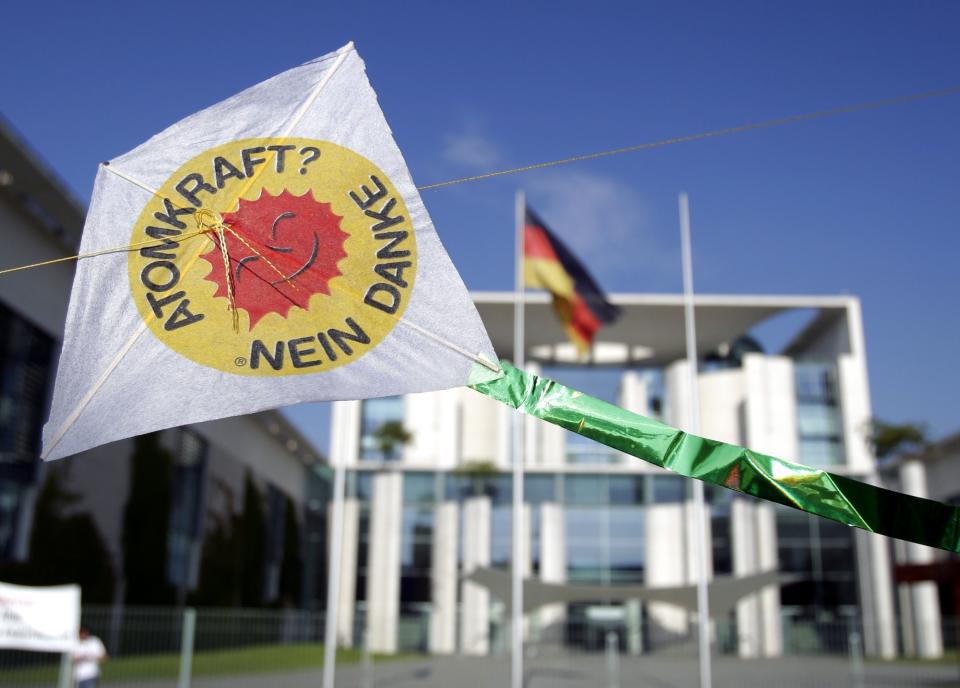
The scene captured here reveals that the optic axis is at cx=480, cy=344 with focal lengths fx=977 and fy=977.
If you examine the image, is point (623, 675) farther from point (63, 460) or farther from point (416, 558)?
point (63, 460)

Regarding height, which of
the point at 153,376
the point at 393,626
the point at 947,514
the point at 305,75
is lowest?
the point at 393,626

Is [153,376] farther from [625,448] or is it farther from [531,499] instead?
[531,499]

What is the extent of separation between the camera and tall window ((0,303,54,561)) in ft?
81.7

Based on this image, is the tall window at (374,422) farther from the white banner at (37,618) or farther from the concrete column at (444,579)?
the white banner at (37,618)

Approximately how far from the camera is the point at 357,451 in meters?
46.7

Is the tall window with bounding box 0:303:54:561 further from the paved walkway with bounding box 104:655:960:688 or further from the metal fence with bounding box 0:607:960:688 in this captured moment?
the paved walkway with bounding box 104:655:960:688

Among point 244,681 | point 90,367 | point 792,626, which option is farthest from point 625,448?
point 792,626

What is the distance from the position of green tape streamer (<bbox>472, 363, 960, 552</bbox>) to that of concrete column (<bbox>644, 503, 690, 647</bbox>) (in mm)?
42309

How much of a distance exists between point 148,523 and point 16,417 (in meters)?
9.28

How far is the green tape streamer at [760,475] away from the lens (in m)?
2.71

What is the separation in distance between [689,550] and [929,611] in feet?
33.4

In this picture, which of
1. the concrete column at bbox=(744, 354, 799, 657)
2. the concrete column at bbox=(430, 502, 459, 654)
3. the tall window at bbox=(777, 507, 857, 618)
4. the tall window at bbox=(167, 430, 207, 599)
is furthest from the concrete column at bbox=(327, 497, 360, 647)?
the tall window at bbox=(777, 507, 857, 618)

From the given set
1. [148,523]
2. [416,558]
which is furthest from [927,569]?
[148,523]

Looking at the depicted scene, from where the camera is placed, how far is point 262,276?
134 inches
